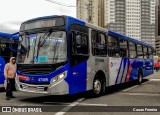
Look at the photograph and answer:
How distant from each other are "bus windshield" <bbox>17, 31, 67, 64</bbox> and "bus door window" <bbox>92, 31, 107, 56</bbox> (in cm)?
196

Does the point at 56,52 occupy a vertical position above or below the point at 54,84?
above

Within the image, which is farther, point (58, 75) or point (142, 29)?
point (142, 29)

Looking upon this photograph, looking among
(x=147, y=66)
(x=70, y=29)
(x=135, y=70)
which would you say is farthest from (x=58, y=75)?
(x=147, y=66)

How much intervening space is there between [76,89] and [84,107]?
1.04 metres

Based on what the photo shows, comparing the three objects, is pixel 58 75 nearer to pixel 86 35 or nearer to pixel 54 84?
pixel 54 84

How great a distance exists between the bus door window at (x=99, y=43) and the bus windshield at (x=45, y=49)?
1.96m

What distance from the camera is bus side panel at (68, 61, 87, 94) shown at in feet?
30.8

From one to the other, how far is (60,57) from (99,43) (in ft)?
8.98

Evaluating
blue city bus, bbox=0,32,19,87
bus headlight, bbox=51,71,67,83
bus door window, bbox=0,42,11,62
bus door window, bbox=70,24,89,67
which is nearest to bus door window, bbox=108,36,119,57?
bus door window, bbox=70,24,89,67

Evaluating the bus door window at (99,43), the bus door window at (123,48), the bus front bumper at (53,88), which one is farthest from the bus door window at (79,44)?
the bus door window at (123,48)

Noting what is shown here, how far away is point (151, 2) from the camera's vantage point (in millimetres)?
90062

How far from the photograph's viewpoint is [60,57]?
30.2 ft

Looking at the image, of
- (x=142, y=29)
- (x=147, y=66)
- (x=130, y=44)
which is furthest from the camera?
(x=142, y=29)

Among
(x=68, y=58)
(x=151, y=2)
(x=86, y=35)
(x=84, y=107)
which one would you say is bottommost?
(x=84, y=107)
